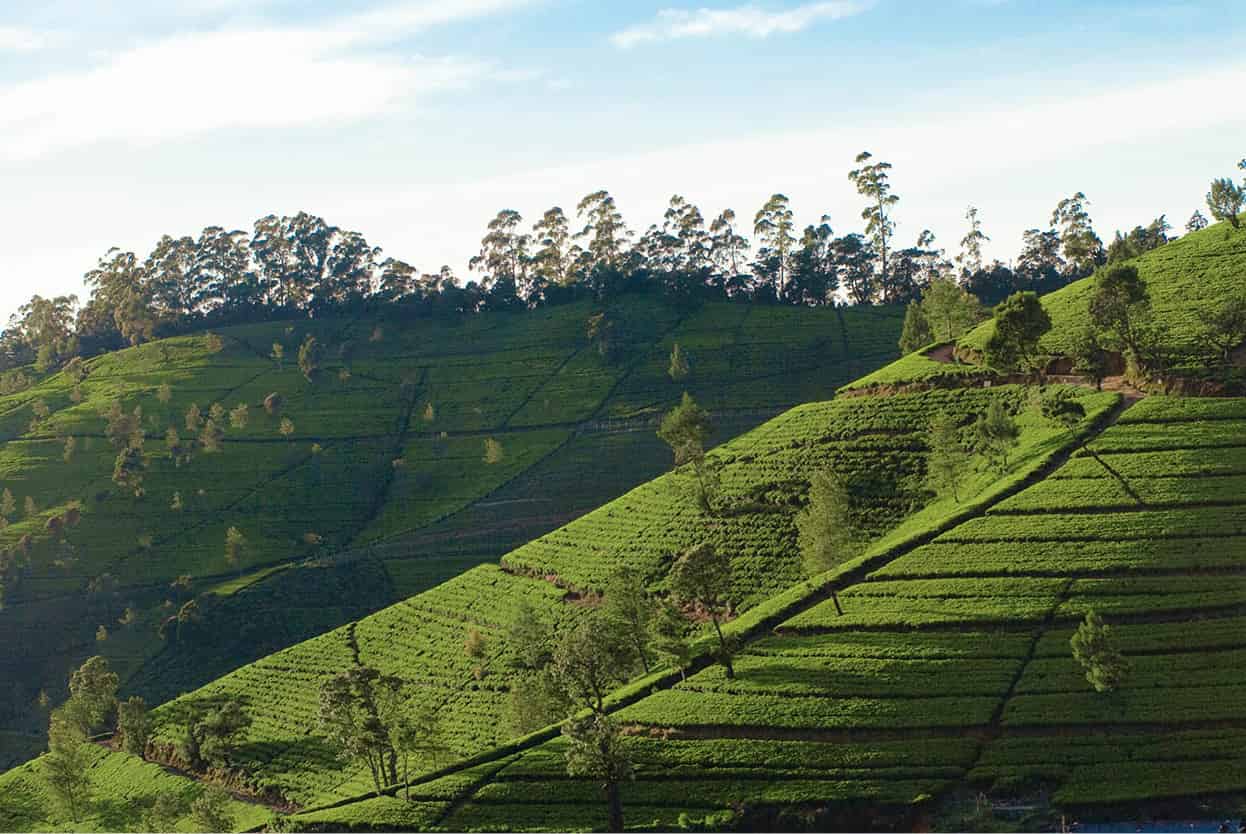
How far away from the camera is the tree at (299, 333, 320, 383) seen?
516 ft

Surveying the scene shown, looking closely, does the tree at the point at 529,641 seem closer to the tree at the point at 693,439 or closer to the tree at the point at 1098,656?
the tree at the point at 693,439

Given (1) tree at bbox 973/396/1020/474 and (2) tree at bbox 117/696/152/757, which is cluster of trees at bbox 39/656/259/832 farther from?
(1) tree at bbox 973/396/1020/474

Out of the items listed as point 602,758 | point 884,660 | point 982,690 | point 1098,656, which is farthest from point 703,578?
point 1098,656

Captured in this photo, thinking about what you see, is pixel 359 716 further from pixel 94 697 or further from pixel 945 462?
pixel 945 462

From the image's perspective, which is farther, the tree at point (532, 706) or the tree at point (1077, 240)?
the tree at point (1077, 240)

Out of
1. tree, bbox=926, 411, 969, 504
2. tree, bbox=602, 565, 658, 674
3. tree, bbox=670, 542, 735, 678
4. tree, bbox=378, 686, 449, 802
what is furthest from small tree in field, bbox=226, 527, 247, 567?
tree, bbox=926, 411, 969, 504

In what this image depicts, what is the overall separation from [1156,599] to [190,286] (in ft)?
574

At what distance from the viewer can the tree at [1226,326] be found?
261ft

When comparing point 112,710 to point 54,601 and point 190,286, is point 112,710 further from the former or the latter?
point 190,286

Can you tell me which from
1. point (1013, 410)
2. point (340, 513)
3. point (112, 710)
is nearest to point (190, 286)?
point (340, 513)

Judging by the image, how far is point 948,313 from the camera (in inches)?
4232

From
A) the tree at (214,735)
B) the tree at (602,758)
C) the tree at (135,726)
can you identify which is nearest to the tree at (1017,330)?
the tree at (602,758)

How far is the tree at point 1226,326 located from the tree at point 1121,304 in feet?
15.1

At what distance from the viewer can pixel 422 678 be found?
248 feet
